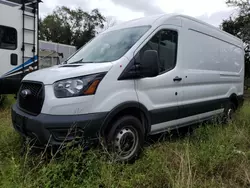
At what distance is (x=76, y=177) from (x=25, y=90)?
137cm

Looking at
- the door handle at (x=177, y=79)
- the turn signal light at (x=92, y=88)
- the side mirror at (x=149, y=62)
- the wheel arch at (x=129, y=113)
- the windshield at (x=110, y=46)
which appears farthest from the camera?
the door handle at (x=177, y=79)

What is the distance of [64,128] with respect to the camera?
9.28 feet

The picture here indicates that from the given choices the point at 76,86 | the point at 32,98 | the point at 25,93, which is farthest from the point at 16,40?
the point at 76,86

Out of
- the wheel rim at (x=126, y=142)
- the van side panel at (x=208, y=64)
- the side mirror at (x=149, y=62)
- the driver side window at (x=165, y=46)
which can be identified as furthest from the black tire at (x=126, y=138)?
the van side panel at (x=208, y=64)

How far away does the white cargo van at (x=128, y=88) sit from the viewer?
114 inches

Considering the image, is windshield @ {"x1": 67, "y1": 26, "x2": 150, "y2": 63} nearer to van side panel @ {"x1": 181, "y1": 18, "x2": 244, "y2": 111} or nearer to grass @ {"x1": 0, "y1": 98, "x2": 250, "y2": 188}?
van side panel @ {"x1": 181, "y1": 18, "x2": 244, "y2": 111}

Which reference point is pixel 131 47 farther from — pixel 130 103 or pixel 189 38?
pixel 189 38

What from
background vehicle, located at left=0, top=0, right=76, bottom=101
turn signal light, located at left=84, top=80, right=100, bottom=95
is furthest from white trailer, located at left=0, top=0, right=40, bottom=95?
turn signal light, located at left=84, top=80, right=100, bottom=95

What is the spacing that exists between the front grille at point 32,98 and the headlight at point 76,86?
24cm

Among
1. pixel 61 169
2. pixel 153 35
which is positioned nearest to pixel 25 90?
pixel 61 169

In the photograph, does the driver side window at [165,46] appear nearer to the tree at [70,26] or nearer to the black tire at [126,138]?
the black tire at [126,138]

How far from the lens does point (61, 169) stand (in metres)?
2.69

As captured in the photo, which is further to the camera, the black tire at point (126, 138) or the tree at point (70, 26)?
the tree at point (70, 26)

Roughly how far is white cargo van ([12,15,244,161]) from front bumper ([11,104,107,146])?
0.4 inches
